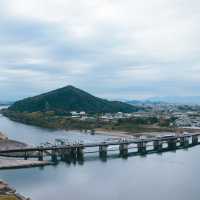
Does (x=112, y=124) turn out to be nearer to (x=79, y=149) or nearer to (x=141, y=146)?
(x=141, y=146)

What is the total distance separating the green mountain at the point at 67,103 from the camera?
4122 inches

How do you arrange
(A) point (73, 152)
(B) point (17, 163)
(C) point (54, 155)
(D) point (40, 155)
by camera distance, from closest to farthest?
(B) point (17, 163) → (D) point (40, 155) → (C) point (54, 155) → (A) point (73, 152)

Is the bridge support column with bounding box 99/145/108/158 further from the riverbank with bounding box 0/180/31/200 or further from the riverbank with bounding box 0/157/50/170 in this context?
the riverbank with bounding box 0/180/31/200

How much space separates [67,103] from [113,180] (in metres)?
78.7

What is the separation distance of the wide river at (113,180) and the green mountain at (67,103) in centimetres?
6481

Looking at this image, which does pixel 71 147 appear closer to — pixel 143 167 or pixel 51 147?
pixel 51 147

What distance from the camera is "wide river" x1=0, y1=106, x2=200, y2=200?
25766 millimetres

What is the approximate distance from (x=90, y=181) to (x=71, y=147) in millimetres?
11126

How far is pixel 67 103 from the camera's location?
354 feet

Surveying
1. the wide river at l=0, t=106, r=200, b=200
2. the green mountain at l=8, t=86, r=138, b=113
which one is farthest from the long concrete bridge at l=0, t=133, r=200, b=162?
the green mountain at l=8, t=86, r=138, b=113

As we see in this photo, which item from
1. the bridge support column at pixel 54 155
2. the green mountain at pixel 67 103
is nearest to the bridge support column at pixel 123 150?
the bridge support column at pixel 54 155

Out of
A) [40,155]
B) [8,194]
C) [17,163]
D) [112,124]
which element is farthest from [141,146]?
[112,124]

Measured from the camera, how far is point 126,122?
7250 centimetres

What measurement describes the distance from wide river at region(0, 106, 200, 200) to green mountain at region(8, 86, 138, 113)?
64810 millimetres
